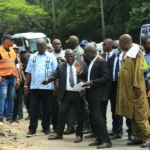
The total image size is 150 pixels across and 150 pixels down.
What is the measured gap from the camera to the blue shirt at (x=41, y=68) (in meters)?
8.89

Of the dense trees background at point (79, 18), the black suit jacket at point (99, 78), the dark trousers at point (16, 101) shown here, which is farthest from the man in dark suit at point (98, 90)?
the dense trees background at point (79, 18)

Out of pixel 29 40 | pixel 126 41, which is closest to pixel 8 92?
pixel 126 41

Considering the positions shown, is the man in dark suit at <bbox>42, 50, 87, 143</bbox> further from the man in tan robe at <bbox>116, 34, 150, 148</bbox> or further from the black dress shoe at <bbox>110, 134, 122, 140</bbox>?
the man in tan robe at <bbox>116, 34, 150, 148</bbox>

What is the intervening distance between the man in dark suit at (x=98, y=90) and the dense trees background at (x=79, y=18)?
23.0 m

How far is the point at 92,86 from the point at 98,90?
0.18 m

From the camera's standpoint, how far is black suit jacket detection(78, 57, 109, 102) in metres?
7.58

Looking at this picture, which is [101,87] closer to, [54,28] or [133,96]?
[133,96]

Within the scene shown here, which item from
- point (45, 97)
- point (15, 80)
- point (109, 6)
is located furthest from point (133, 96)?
point (109, 6)

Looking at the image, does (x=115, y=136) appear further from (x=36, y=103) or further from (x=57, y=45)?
(x=57, y=45)

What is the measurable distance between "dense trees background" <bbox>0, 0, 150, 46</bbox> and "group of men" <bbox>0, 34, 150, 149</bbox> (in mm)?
21625

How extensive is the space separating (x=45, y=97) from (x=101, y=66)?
1.96 metres

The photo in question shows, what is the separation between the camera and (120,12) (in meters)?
37.6

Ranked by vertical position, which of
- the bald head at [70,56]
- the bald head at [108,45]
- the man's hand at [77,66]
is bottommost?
the man's hand at [77,66]

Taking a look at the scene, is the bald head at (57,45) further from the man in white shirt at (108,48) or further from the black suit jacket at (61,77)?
the black suit jacket at (61,77)
